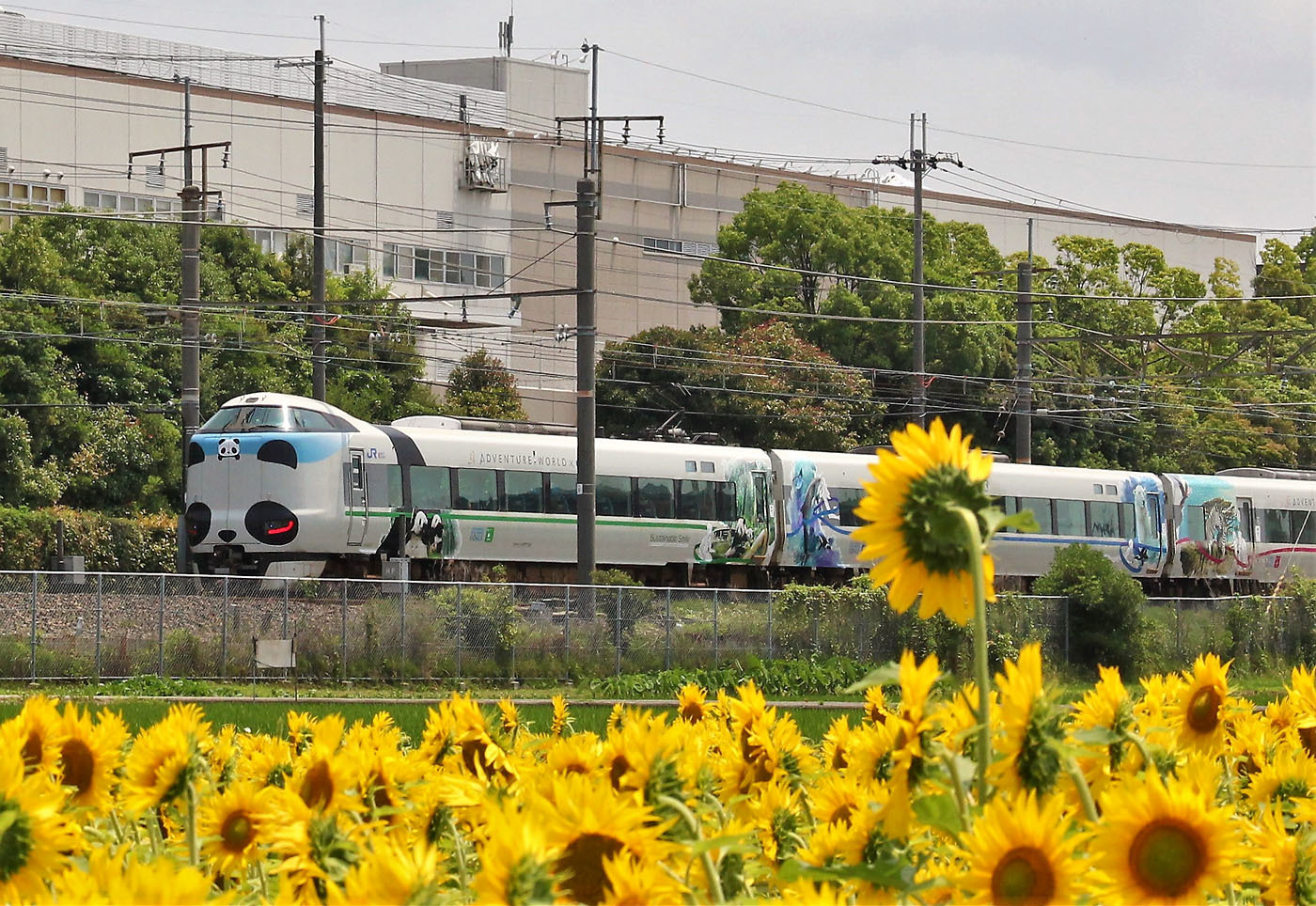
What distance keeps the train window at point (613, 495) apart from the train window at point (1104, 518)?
12.9 m

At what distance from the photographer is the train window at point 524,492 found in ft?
118

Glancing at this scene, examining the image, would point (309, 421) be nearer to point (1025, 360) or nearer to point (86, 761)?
point (1025, 360)

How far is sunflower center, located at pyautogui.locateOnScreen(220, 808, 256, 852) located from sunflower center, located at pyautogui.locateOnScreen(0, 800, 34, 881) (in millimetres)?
744

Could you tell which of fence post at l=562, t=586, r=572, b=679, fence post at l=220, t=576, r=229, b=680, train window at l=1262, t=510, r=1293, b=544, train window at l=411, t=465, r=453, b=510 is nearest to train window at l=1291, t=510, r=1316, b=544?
train window at l=1262, t=510, r=1293, b=544

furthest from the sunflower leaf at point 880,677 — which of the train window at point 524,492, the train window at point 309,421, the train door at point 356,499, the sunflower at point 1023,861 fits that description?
the train window at point 524,492

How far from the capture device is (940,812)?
3.05 metres

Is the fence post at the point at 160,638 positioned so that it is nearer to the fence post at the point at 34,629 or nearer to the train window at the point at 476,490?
the fence post at the point at 34,629

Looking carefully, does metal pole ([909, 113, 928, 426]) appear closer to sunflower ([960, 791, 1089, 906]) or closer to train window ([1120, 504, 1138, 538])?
train window ([1120, 504, 1138, 538])

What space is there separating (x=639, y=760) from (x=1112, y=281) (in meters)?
74.5

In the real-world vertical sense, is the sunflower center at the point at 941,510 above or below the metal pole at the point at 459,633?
above

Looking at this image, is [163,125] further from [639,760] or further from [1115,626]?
[639,760]

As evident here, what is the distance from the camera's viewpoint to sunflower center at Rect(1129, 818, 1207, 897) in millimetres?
2646

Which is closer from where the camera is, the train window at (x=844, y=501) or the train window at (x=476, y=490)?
the train window at (x=476, y=490)

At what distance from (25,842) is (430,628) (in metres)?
23.9
